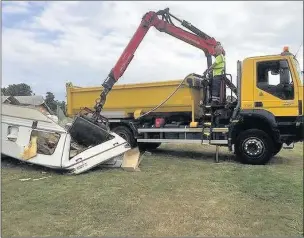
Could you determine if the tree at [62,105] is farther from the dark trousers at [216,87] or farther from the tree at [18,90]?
the dark trousers at [216,87]

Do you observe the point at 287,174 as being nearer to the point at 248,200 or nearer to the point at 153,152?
the point at 248,200

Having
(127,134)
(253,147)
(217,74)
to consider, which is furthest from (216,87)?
(127,134)

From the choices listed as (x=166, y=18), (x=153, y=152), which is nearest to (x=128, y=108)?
(x=153, y=152)

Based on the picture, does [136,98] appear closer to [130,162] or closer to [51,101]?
[51,101]

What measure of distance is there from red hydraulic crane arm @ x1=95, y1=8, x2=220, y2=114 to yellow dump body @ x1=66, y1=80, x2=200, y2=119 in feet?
2.12

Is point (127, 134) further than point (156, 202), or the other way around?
point (127, 134)

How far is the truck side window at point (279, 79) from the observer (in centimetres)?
888

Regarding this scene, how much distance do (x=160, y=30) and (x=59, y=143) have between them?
4495 mm

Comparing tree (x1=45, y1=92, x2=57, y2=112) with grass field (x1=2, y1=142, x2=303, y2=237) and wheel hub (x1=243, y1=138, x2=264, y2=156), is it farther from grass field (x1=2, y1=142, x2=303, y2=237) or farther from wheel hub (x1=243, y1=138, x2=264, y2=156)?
wheel hub (x1=243, y1=138, x2=264, y2=156)

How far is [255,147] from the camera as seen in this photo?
29.7 feet

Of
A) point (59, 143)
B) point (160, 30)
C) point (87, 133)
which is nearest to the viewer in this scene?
point (59, 143)

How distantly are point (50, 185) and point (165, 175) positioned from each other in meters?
2.07

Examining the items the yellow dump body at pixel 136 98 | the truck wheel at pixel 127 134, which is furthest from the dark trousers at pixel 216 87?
the truck wheel at pixel 127 134

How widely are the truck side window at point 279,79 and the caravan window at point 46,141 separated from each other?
4547 mm
